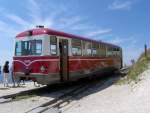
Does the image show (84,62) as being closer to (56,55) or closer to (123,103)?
(56,55)

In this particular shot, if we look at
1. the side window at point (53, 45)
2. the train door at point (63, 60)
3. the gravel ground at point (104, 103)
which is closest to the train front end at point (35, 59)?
the side window at point (53, 45)

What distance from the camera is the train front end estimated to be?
16188 millimetres

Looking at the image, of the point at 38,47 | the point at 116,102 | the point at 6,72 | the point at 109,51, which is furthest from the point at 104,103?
the point at 109,51

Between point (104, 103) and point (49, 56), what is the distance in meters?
4.28

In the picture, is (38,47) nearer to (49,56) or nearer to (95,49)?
(49,56)

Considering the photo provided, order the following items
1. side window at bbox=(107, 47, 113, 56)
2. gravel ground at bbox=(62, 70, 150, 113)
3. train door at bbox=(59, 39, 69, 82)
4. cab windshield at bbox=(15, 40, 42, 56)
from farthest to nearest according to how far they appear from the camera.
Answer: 1. side window at bbox=(107, 47, 113, 56)
2. train door at bbox=(59, 39, 69, 82)
3. cab windshield at bbox=(15, 40, 42, 56)
4. gravel ground at bbox=(62, 70, 150, 113)

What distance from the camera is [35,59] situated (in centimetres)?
1645

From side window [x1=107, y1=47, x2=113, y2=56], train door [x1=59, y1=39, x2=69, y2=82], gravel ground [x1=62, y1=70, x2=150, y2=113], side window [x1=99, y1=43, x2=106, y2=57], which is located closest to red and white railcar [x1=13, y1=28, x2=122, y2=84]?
train door [x1=59, y1=39, x2=69, y2=82]

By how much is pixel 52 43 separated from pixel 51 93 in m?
2.85

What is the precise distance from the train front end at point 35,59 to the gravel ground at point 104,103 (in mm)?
1176

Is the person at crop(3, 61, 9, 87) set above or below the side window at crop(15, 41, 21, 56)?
below

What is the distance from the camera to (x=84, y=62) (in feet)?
67.7

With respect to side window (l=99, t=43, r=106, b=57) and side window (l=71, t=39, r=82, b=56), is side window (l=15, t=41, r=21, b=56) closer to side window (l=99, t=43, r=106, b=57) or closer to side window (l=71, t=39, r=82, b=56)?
side window (l=71, t=39, r=82, b=56)

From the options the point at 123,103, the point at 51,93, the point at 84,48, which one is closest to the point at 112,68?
the point at 84,48
